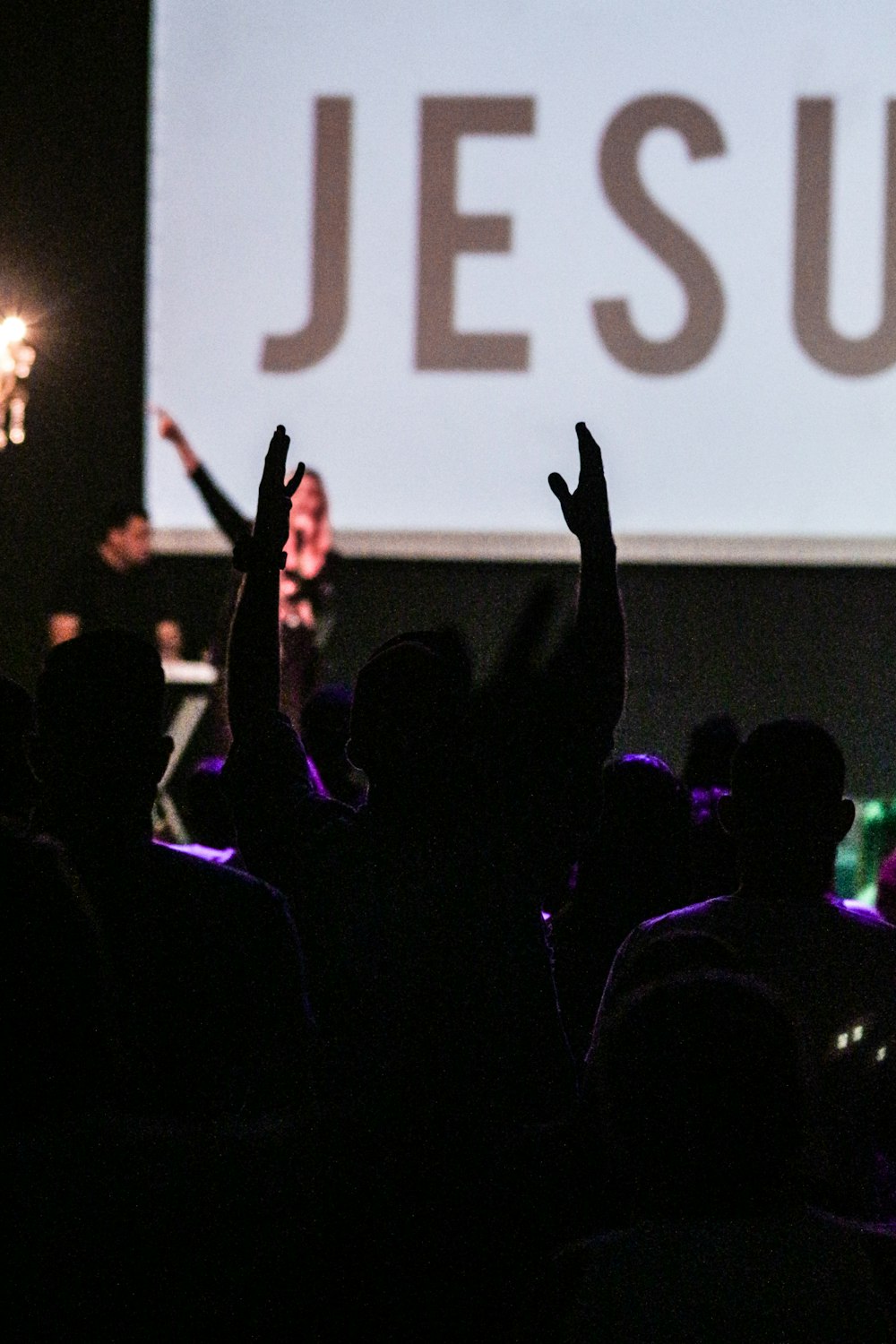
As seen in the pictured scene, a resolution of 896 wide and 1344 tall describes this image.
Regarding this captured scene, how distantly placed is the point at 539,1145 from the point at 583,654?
51 centimetres

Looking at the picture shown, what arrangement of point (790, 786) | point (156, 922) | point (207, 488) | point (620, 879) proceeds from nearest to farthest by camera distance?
1. point (156, 922)
2. point (790, 786)
3. point (620, 879)
4. point (207, 488)

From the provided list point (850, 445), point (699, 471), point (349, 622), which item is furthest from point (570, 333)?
point (349, 622)

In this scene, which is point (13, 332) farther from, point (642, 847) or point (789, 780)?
point (789, 780)

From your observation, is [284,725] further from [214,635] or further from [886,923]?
[214,635]

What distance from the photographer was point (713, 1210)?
997 millimetres

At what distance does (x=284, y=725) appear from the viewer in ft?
5.24

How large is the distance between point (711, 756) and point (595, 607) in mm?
1272

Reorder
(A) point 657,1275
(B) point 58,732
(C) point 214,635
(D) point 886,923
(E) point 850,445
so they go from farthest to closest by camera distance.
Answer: (C) point 214,635
(E) point 850,445
(D) point 886,923
(B) point 58,732
(A) point 657,1275

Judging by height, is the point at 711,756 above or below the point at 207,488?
below

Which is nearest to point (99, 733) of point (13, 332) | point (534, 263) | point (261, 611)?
point (261, 611)

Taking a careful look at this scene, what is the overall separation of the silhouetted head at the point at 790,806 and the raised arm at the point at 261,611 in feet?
1.61

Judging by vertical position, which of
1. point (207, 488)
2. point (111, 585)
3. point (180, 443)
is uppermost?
point (180, 443)

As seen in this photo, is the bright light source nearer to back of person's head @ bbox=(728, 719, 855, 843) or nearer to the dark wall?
the dark wall

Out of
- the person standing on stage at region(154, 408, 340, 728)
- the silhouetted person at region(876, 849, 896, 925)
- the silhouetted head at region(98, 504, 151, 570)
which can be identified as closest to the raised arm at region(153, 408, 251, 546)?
the person standing on stage at region(154, 408, 340, 728)
